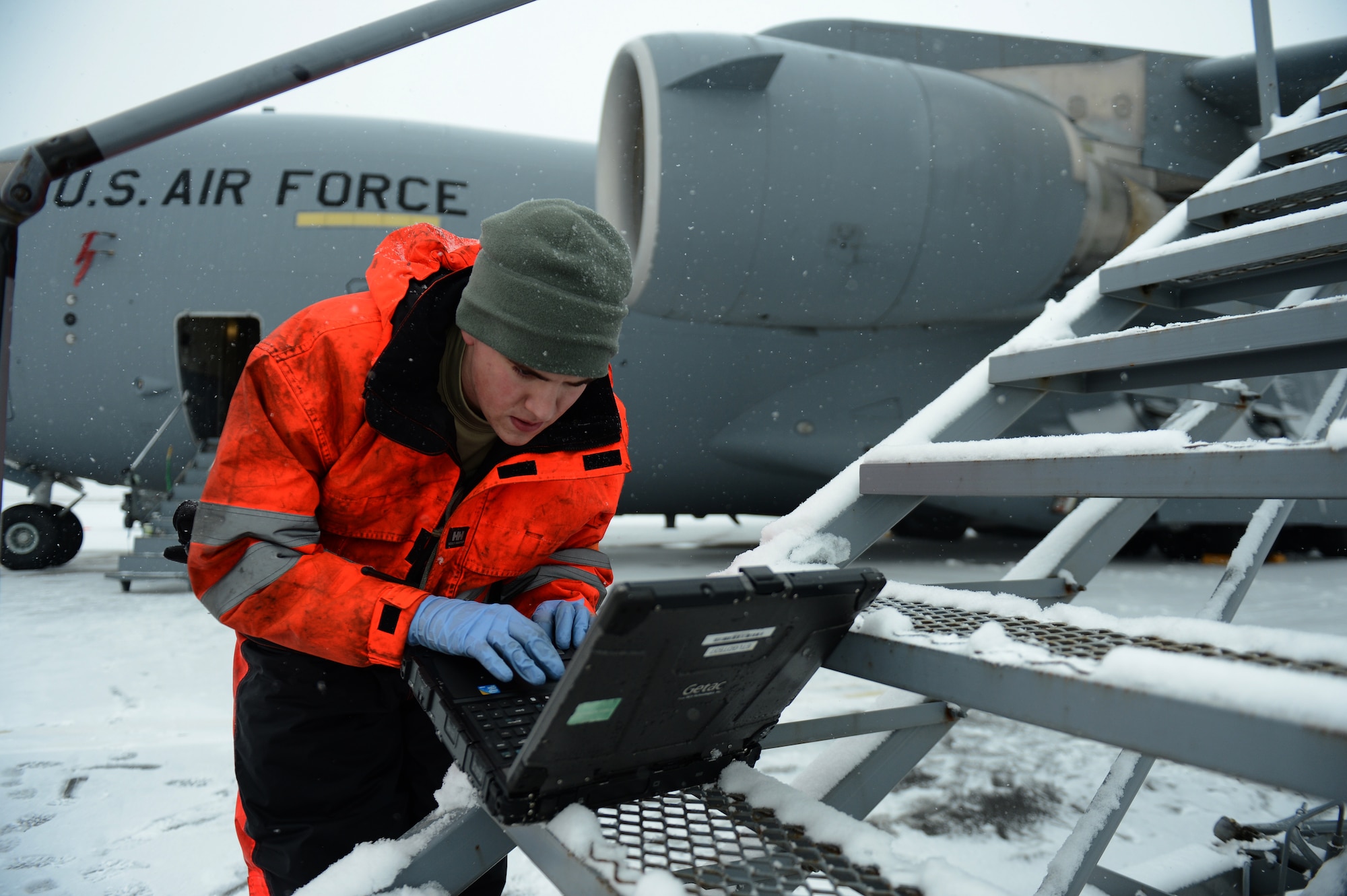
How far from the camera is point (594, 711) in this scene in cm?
73

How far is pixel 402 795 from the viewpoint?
1420 millimetres

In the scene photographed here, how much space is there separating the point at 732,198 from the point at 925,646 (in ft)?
10.9

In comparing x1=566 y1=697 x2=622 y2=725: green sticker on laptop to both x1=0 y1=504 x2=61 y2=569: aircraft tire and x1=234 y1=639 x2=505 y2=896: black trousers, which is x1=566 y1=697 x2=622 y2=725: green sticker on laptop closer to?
x1=234 y1=639 x2=505 y2=896: black trousers

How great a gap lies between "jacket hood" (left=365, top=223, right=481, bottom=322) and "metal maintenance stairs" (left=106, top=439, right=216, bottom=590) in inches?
155

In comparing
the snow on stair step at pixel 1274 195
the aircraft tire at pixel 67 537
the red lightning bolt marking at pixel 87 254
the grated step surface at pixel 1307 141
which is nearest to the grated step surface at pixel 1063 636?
the snow on stair step at pixel 1274 195

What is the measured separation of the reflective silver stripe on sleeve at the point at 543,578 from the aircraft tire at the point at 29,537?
17.7 feet

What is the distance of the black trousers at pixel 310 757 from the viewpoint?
127cm

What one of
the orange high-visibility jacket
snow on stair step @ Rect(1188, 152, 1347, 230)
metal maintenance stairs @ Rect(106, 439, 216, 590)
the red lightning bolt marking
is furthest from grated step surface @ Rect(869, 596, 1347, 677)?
the red lightning bolt marking

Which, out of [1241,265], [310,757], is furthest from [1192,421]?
[310,757]

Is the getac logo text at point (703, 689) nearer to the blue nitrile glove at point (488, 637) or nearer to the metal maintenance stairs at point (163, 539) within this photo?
the blue nitrile glove at point (488, 637)

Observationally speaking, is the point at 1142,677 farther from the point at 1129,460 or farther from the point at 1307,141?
the point at 1307,141

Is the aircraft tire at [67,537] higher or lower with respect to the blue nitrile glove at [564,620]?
lower

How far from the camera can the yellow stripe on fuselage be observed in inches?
192

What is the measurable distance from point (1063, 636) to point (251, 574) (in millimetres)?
1046
